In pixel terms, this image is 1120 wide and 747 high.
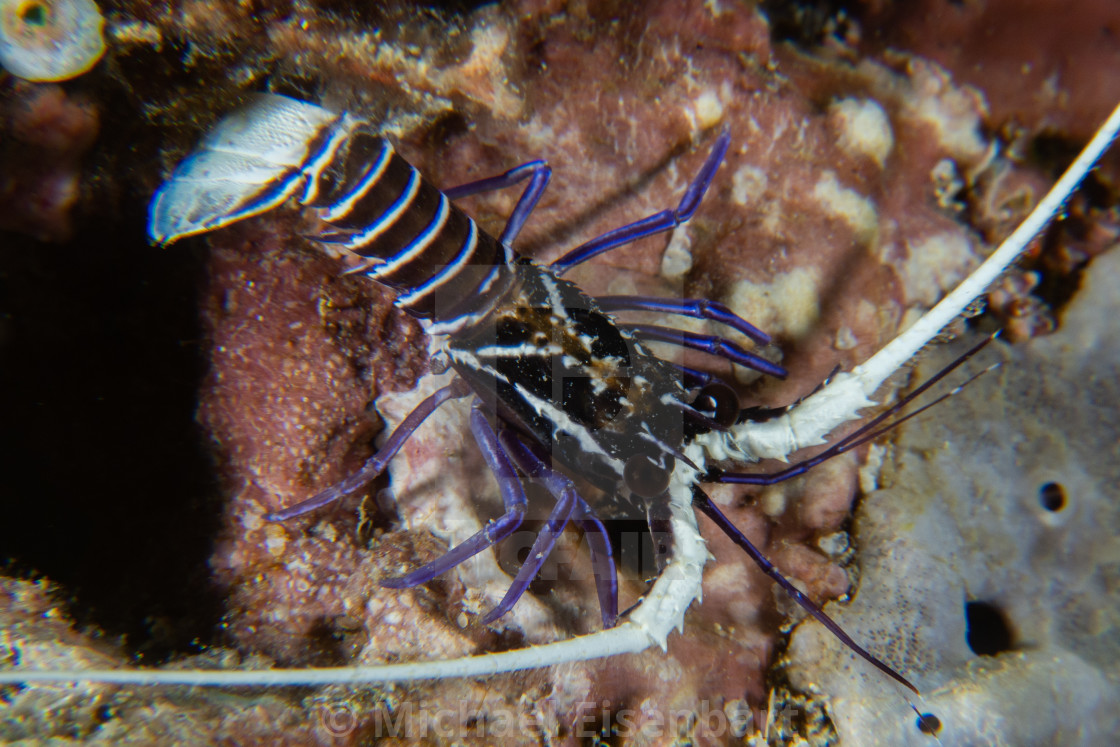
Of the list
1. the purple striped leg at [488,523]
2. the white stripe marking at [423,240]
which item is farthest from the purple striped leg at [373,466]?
the white stripe marking at [423,240]

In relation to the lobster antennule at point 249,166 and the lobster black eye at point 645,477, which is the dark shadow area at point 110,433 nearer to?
the lobster antennule at point 249,166

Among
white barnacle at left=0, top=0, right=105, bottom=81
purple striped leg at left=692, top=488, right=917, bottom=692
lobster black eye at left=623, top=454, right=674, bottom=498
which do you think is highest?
white barnacle at left=0, top=0, right=105, bottom=81

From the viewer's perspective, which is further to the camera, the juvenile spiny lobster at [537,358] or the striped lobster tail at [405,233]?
the striped lobster tail at [405,233]

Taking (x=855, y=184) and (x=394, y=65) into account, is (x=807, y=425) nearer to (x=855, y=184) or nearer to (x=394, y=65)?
(x=855, y=184)

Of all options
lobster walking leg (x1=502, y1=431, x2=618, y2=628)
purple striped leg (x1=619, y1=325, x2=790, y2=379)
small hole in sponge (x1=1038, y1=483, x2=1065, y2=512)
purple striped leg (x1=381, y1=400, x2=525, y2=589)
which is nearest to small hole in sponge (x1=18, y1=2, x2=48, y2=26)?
purple striped leg (x1=381, y1=400, x2=525, y2=589)

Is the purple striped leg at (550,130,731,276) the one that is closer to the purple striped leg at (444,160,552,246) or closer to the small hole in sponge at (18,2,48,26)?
the purple striped leg at (444,160,552,246)

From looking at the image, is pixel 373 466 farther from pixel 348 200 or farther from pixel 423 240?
pixel 348 200

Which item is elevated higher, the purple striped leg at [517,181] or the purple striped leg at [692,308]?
the purple striped leg at [517,181]

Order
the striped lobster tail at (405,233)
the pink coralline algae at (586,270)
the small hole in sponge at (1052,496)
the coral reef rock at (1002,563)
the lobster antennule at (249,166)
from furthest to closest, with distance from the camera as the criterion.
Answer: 1. the small hole in sponge at (1052,496)
2. the striped lobster tail at (405,233)
3. the coral reef rock at (1002,563)
4. the pink coralline algae at (586,270)
5. the lobster antennule at (249,166)
